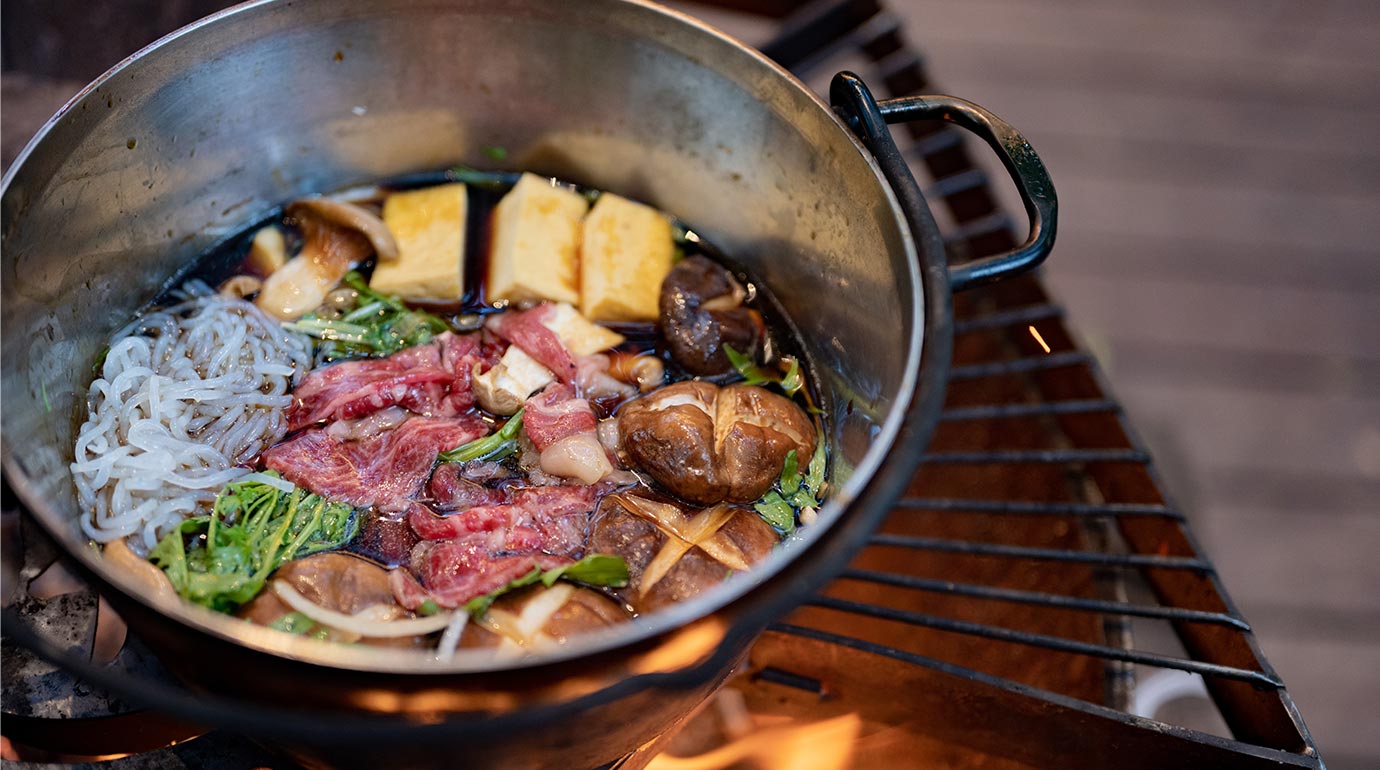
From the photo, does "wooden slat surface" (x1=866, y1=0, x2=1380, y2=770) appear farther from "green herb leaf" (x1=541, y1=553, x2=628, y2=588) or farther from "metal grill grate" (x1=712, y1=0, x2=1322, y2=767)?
"green herb leaf" (x1=541, y1=553, x2=628, y2=588)

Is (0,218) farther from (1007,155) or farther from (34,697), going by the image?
(1007,155)

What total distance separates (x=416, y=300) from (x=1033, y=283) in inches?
71.7

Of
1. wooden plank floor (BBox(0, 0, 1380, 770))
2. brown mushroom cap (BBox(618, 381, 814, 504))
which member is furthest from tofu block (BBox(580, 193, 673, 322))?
wooden plank floor (BBox(0, 0, 1380, 770))

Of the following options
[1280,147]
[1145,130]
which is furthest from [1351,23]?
[1145,130]

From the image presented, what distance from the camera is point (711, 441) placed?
6.89 ft

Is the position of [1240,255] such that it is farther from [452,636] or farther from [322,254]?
[452,636]

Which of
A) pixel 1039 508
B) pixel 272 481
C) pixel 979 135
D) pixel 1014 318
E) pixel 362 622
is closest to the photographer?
pixel 362 622

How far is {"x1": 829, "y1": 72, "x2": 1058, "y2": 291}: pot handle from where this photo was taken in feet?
6.02

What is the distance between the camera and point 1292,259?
16.1 feet

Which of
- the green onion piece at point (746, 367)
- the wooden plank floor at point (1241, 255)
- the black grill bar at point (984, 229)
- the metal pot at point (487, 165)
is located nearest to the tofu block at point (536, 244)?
the metal pot at point (487, 165)

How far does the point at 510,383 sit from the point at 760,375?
0.62 m

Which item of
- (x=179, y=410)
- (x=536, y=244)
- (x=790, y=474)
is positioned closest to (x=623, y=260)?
(x=536, y=244)

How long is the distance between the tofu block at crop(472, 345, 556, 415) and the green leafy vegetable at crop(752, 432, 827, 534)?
59 centimetres

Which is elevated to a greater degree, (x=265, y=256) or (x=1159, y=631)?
(x=265, y=256)
